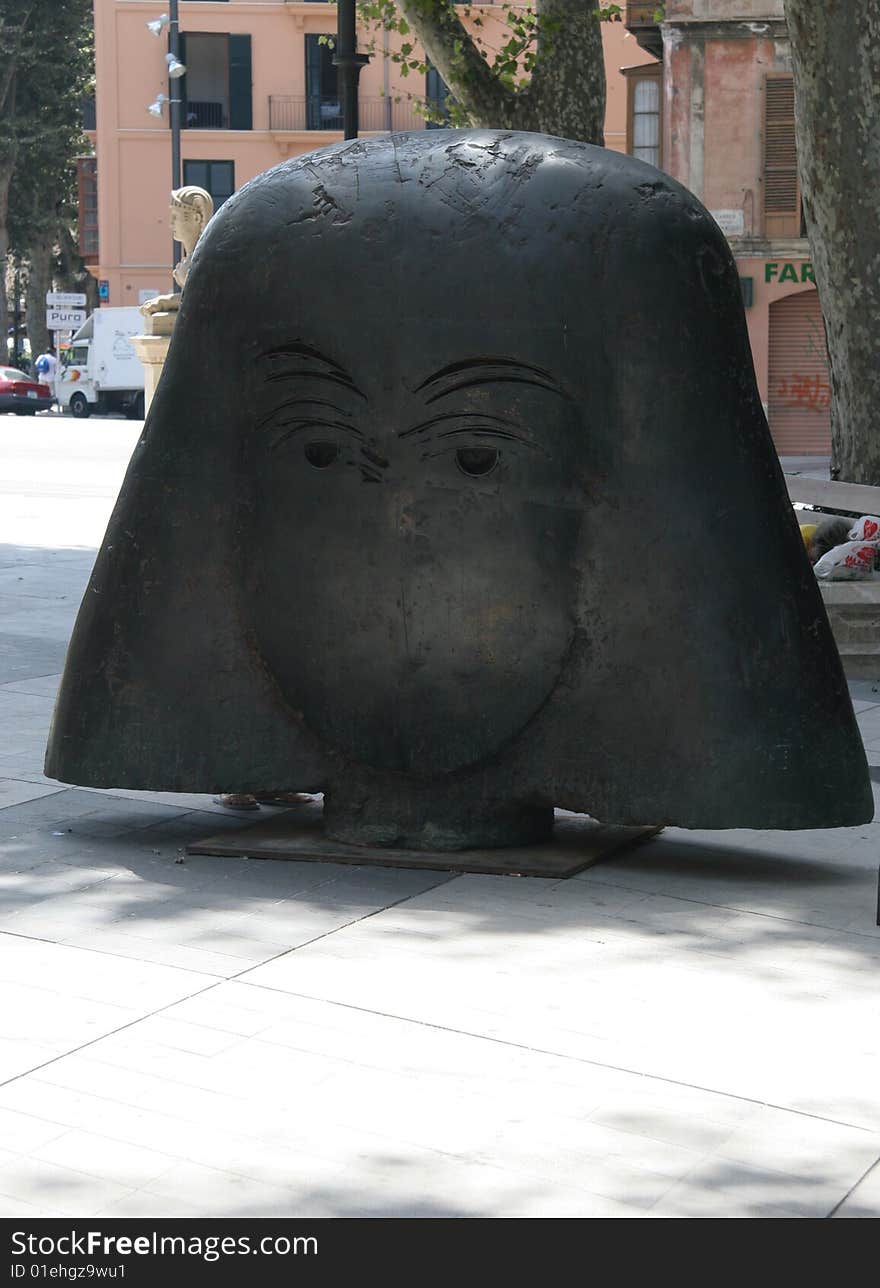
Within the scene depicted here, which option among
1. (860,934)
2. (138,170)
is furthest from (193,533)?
(138,170)

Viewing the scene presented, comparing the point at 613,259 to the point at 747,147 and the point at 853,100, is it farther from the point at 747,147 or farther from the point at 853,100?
the point at 747,147

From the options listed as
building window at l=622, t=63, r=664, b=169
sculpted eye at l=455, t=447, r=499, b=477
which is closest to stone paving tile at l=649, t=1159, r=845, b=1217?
sculpted eye at l=455, t=447, r=499, b=477

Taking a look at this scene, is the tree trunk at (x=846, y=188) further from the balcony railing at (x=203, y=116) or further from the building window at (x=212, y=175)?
the balcony railing at (x=203, y=116)

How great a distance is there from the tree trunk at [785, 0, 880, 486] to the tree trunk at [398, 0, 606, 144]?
4194mm

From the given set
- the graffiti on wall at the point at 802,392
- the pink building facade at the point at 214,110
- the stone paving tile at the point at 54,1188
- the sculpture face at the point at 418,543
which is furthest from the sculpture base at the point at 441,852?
the pink building facade at the point at 214,110

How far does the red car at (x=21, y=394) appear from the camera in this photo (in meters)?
43.2

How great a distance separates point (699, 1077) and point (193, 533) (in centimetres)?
256

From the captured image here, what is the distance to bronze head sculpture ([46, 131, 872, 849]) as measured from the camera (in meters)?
5.74

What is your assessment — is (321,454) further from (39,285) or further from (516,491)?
(39,285)

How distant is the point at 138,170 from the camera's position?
162 ft

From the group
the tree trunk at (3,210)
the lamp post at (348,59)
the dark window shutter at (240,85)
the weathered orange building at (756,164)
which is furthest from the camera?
the tree trunk at (3,210)

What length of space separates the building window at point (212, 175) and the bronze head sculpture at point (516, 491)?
45.0 metres

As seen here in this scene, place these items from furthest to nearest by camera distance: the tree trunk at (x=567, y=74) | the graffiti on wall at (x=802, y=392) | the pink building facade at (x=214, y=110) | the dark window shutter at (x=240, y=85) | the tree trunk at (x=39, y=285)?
1. the tree trunk at (x=39, y=285)
2. the dark window shutter at (x=240, y=85)
3. the pink building facade at (x=214, y=110)
4. the graffiti on wall at (x=802, y=392)
5. the tree trunk at (x=567, y=74)

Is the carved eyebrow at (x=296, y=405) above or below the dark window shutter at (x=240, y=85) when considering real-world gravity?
below
